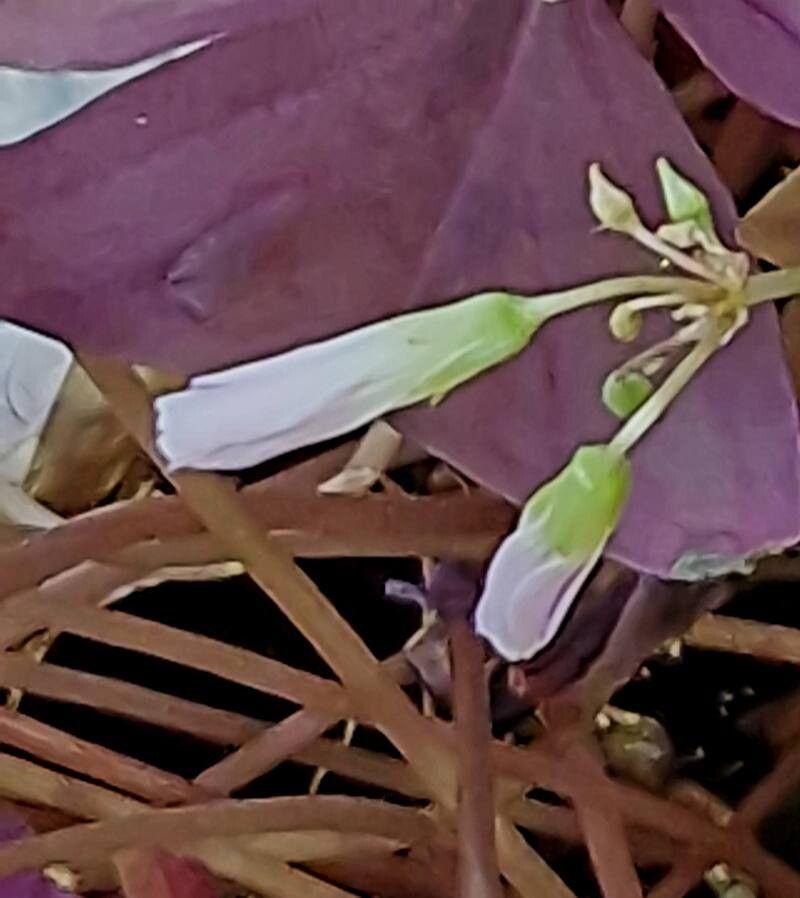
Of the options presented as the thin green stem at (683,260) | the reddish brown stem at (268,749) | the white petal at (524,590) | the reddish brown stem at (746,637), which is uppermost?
the thin green stem at (683,260)

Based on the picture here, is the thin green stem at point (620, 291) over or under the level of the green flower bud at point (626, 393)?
over

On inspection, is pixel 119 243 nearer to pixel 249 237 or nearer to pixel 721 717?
pixel 249 237

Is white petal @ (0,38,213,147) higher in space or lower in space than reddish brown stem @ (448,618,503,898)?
higher

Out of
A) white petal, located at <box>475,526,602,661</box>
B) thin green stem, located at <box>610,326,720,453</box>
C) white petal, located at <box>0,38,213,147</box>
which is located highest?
white petal, located at <box>0,38,213,147</box>
